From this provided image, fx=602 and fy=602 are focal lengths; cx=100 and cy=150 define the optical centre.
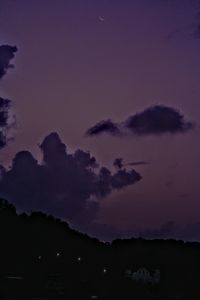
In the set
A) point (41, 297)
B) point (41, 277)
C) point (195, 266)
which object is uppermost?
point (195, 266)

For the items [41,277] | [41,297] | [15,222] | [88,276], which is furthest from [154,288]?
[15,222]

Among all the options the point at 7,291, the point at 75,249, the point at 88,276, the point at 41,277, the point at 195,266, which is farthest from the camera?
the point at 75,249

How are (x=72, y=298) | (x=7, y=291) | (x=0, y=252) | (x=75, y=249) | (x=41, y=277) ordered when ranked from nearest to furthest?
1. (x=7, y=291)
2. (x=72, y=298)
3. (x=41, y=277)
4. (x=0, y=252)
5. (x=75, y=249)

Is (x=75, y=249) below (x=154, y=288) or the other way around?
the other way around

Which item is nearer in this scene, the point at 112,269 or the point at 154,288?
the point at 154,288

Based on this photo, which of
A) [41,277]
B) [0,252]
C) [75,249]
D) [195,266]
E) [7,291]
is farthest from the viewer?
[75,249]

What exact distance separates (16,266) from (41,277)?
17630 mm

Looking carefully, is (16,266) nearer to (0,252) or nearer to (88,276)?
(88,276)

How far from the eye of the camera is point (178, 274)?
134 m

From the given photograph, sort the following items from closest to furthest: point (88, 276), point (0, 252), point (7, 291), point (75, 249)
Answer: point (7, 291), point (88, 276), point (0, 252), point (75, 249)

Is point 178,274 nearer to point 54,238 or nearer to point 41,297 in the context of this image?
point 54,238

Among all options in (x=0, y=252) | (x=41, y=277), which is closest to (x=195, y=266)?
(x=0, y=252)

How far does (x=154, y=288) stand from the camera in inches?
4294

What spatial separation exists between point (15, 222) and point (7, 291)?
98.3 meters
